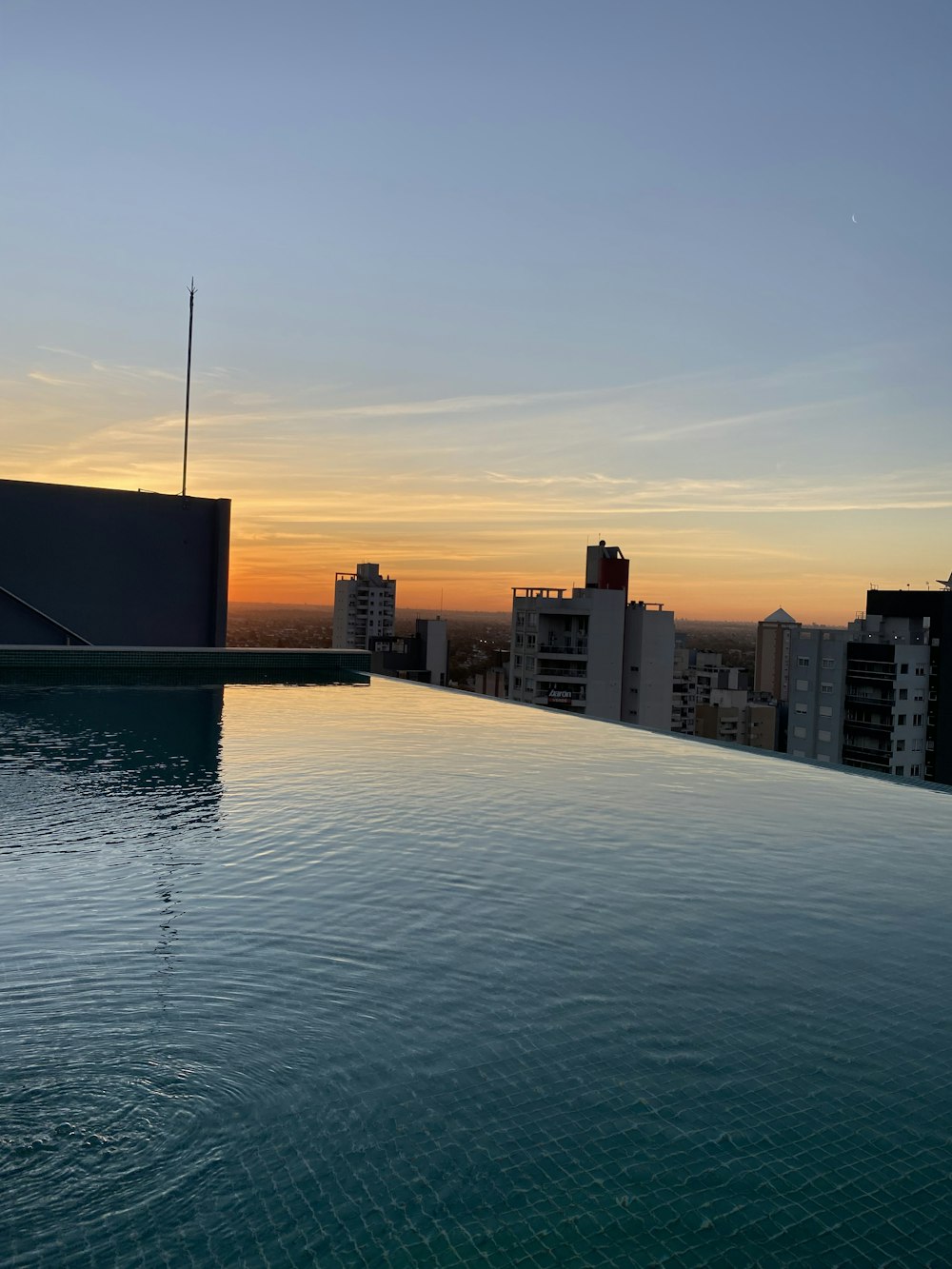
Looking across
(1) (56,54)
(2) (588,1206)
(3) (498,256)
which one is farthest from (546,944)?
(3) (498,256)

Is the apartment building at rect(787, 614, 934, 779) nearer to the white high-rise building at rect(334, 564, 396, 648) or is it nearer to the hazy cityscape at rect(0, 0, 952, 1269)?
the hazy cityscape at rect(0, 0, 952, 1269)

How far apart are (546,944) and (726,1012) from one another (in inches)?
26.2

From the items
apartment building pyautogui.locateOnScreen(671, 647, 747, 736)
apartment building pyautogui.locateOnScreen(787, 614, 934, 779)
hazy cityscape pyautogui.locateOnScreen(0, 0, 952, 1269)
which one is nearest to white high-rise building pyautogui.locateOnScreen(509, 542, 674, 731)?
hazy cityscape pyautogui.locateOnScreen(0, 0, 952, 1269)

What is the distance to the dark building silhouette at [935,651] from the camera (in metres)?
28.4

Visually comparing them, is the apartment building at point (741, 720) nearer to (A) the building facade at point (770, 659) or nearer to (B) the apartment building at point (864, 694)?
(B) the apartment building at point (864, 694)

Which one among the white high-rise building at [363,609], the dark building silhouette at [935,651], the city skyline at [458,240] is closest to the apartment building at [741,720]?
the dark building silhouette at [935,651]

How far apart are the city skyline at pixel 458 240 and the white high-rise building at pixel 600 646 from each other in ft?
35.9

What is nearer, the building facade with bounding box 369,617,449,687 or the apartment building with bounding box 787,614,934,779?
the apartment building with bounding box 787,614,934,779

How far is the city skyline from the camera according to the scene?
11156mm

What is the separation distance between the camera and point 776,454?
2202cm

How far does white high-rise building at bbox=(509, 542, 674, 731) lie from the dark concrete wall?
18056mm

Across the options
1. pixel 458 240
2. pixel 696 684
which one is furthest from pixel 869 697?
pixel 696 684

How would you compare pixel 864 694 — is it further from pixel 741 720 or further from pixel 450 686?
pixel 450 686

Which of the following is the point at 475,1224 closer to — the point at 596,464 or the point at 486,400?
the point at 486,400
